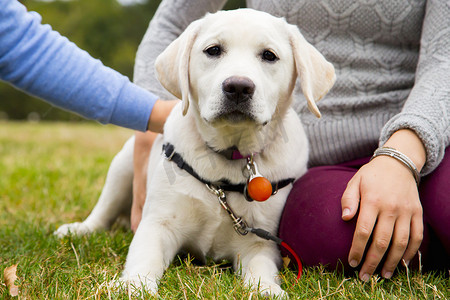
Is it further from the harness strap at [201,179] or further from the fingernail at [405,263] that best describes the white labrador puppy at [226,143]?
the fingernail at [405,263]

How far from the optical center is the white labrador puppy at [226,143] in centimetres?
189

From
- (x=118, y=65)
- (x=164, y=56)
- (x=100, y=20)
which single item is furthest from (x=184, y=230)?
(x=100, y=20)

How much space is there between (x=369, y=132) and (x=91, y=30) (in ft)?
74.1

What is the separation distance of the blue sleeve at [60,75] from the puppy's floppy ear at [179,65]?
255 millimetres

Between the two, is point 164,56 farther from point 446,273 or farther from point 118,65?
point 118,65

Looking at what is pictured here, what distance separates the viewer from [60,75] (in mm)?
2113

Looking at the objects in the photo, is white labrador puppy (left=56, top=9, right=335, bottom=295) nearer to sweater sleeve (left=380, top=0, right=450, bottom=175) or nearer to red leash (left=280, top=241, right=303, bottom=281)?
red leash (left=280, top=241, right=303, bottom=281)

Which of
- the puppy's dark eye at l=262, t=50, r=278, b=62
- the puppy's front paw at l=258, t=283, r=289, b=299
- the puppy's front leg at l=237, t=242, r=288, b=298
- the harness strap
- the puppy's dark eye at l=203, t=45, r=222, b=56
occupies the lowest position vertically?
the puppy's front leg at l=237, t=242, r=288, b=298

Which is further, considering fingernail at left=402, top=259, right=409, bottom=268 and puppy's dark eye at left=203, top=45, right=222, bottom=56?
puppy's dark eye at left=203, top=45, right=222, bottom=56

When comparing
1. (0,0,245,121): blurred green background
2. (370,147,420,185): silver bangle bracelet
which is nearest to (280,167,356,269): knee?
(370,147,420,185): silver bangle bracelet

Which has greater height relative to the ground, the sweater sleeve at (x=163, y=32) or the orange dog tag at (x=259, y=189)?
the sweater sleeve at (x=163, y=32)

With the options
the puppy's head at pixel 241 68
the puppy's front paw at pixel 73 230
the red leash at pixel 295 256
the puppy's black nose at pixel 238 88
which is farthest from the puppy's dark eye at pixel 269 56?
the puppy's front paw at pixel 73 230

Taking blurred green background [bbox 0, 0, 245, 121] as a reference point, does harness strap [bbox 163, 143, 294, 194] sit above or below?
above

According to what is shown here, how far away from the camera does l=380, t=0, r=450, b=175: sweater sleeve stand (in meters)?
1.84
